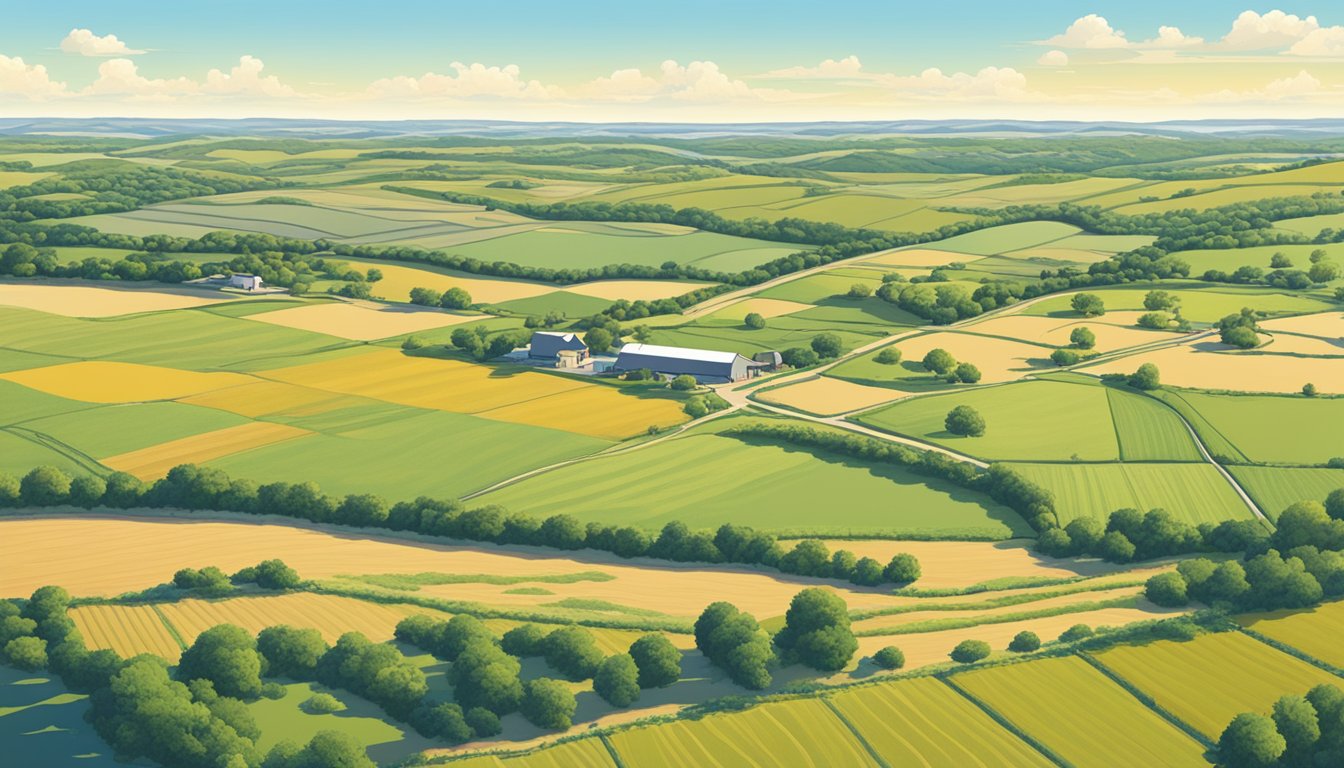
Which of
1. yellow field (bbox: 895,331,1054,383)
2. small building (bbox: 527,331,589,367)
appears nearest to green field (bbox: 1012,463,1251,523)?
yellow field (bbox: 895,331,1054,383)

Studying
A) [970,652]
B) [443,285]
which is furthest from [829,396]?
[443,285]

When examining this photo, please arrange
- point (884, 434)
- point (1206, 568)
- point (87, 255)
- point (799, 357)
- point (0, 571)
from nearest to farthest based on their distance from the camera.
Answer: point (1206, 568) < point (0, 571) < point (884, 434) < point (799, 357) < point (87, 255)

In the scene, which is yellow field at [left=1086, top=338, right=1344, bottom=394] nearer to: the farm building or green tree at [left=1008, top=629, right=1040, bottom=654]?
the farm building

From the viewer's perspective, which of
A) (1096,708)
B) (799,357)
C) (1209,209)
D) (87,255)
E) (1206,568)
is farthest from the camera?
(1209,209)

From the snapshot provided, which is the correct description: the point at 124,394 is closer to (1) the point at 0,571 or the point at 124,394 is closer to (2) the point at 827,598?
(1) the point at 0,571

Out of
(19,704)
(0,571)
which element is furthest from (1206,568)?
(0,571)

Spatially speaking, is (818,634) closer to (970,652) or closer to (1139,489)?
(970,652)
